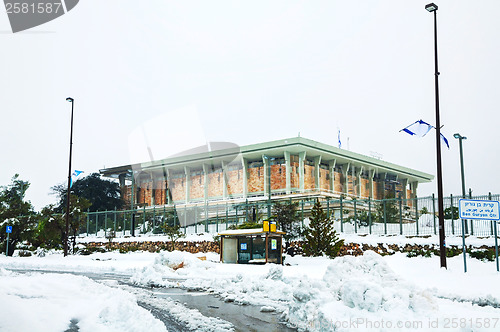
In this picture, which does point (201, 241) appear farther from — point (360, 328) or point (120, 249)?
point (360, 328)

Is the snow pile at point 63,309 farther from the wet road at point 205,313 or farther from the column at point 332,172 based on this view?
the column at point 332,172

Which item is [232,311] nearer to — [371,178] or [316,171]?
[316,171]

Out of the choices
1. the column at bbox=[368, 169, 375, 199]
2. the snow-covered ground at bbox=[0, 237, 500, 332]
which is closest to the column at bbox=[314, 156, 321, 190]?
the column at bbox=[368, 169, 375, 199]

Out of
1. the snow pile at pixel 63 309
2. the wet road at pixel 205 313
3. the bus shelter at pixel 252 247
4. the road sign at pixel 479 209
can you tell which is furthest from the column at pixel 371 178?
the snow pile at pixel 63 309

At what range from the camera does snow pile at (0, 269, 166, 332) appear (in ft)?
23.3

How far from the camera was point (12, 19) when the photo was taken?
211 inches

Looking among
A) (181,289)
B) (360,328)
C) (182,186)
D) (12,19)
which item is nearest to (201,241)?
(181,289)

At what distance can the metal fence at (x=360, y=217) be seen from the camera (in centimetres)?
2650

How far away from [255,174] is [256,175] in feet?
0.75

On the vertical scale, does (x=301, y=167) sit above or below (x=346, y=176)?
above

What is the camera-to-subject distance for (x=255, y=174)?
6431 cm

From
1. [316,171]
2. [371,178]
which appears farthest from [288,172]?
[371,178]

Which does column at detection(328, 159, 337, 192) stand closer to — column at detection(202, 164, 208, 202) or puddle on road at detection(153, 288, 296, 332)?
column at detection(202, 164, 208, 202)

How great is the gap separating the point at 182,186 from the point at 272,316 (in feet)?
205
